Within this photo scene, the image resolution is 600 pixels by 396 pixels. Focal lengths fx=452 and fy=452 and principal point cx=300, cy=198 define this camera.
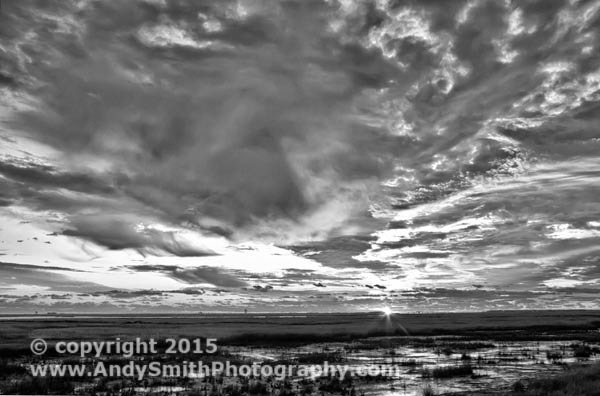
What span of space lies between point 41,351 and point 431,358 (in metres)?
38.4

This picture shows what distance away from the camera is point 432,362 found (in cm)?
3912

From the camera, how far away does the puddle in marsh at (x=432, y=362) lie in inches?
1096

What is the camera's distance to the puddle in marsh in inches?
1096

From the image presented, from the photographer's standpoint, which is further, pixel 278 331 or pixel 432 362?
pixel 278 331

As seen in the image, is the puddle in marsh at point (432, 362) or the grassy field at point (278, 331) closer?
the puddle in marsh at point (432, 362)

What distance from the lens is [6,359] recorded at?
39.4m

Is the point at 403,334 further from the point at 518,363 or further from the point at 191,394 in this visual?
the point at 191,394

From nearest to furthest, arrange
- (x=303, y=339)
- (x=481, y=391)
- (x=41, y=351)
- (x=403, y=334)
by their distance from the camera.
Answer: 1. (x=481, y=391)
2. (x=41, y=351)
3. (x=303, y=339)
4. (x=403, y=334)

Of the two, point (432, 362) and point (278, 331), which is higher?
point (432, 362)

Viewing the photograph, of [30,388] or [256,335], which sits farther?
[256,335]

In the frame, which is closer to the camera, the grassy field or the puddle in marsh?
the puddle in marsh

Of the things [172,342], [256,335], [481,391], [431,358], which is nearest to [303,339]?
[256,335]

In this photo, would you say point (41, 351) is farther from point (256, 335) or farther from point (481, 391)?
point (481, 391)

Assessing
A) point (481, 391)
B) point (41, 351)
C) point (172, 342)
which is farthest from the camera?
point (172, 342)
